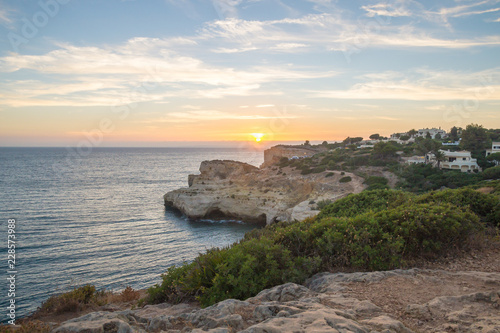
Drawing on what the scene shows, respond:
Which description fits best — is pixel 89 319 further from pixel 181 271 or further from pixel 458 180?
pixel 458 180

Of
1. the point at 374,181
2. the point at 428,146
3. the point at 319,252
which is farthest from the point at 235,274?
the point at 428,146

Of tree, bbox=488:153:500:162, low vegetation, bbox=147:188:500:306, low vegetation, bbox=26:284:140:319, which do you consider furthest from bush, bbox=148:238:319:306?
tree, bbox=488:153:500:162

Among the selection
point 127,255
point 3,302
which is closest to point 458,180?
point 127,255

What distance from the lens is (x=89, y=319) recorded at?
489 centimetres

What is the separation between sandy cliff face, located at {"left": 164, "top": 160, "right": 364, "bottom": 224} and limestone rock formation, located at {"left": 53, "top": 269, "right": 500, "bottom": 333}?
25721mm

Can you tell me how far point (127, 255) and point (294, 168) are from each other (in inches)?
1308

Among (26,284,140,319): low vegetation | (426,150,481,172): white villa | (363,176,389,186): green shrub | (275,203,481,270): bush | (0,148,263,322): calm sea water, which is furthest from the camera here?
(426,150,481,172): white villa

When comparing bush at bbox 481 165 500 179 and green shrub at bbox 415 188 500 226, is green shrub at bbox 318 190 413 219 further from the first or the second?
bush at bbox 481 165 500 179

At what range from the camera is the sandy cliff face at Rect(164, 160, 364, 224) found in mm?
35312

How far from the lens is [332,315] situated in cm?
424

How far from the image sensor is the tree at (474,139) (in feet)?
179

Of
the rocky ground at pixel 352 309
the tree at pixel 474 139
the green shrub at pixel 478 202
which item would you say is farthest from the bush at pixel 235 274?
the tree at pixel 474 139

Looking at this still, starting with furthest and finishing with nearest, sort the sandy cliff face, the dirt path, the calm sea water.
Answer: the sandy cliff face < the calm sea water < the dirt path

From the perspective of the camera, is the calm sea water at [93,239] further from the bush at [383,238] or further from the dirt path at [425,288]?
the dirt path at [425,288]
